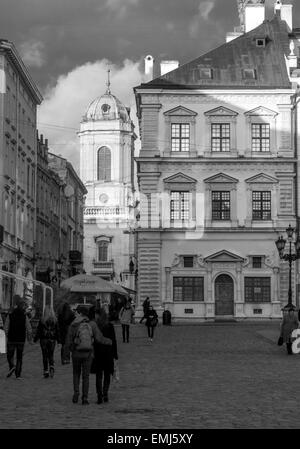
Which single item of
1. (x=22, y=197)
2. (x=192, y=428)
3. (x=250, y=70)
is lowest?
(x=192, y=428)

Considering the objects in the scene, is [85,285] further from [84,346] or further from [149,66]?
[84,346]

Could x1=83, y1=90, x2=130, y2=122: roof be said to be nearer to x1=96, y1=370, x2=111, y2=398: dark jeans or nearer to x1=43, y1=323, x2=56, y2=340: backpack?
x1=43, y1=323, x2=56, y2=340: backpack

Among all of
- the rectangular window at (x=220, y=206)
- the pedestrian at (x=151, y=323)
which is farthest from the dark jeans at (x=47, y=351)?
the rectangular window at (x=220, y=206)

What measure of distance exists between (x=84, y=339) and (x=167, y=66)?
53.4 metres

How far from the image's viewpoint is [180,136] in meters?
62.6

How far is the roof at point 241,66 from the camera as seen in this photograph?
63.0 m

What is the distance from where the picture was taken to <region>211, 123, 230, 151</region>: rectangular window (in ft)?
205

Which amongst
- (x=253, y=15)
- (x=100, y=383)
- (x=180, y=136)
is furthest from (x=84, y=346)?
(x=253, y=15)

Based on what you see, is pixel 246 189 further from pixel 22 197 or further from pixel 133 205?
pixel 133 205

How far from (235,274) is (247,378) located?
40418 mm

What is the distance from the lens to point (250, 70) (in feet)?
211

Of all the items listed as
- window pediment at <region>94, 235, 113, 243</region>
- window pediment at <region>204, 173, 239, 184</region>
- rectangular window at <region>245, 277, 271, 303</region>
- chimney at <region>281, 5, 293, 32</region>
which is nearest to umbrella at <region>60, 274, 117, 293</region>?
rectangular window at <region>245, 277, 271, 303</region>

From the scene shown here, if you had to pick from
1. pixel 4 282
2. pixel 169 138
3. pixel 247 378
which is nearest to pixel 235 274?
pixel 169 138

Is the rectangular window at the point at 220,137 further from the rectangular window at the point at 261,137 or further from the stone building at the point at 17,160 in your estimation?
the stone building at the point at 17,160
